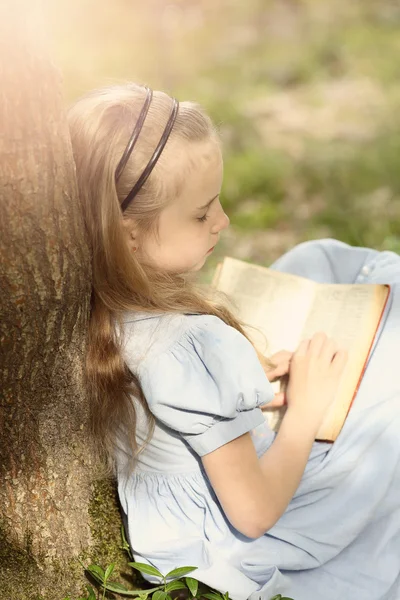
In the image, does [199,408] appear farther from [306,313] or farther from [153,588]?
[306,313]

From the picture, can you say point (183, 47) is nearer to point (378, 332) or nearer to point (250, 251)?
point (250, 251)

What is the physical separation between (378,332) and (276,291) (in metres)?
0.27

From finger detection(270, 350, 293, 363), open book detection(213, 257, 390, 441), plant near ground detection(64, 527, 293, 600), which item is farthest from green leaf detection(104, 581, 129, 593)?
finger detection(270, 350, 293, 363)

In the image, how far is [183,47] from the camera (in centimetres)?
661

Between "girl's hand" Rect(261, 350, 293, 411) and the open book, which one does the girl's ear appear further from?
"girl's hand" Rect(261, 350, 293, 411)

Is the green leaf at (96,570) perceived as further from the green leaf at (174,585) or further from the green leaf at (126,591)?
the green leaf at (174,585)

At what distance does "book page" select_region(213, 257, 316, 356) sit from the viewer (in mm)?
1944

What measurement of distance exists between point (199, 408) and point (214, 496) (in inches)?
10.2

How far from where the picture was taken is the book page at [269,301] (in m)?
1.94

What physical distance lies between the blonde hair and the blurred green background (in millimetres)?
187

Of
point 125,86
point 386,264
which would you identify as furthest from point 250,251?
point 125,86

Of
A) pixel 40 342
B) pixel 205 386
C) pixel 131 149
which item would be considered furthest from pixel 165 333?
pixel 131 149

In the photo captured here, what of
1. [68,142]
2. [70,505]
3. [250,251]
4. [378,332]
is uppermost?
[68,142]

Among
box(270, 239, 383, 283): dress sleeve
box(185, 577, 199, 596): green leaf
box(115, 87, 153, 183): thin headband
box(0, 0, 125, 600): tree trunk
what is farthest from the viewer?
box(270, 239, 383, 283): dress sleeve
